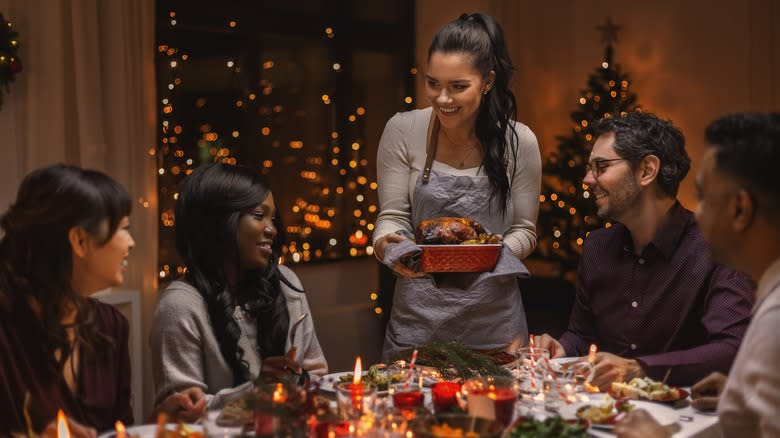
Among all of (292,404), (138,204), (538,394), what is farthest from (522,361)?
(138,204)

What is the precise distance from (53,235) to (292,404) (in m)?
0.78

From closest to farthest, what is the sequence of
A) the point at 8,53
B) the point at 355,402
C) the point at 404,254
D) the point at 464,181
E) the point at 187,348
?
the point at 355,402, the point at 187,348, the point at 404,254, the point at 464,181, the point at 8,53

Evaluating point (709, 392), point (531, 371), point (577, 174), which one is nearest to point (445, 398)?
point (531, 371)

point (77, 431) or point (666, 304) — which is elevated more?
point (666, 304)

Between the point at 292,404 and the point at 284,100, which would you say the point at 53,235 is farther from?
the point at 284,100

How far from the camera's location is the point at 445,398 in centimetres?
205

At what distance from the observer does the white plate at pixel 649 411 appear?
2.08m

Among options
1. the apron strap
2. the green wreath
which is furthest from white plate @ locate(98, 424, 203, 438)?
the green wreath

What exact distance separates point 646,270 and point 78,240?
193 centimetres

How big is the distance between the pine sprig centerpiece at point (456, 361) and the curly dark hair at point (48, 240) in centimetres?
104

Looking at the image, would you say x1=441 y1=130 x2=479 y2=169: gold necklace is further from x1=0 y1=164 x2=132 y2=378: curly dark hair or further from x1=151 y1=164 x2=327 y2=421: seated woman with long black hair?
x1=0 y1=164 x2=132 y2=378: curly dark hair

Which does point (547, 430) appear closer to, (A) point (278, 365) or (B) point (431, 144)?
(A) point (278, 365)

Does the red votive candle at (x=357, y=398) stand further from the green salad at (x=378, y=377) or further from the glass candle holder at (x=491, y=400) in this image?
the green salad at (x=378, y=377)

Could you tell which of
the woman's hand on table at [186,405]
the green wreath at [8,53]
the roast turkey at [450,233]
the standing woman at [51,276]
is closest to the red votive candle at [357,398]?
the woman's hand on table at [186,405]
